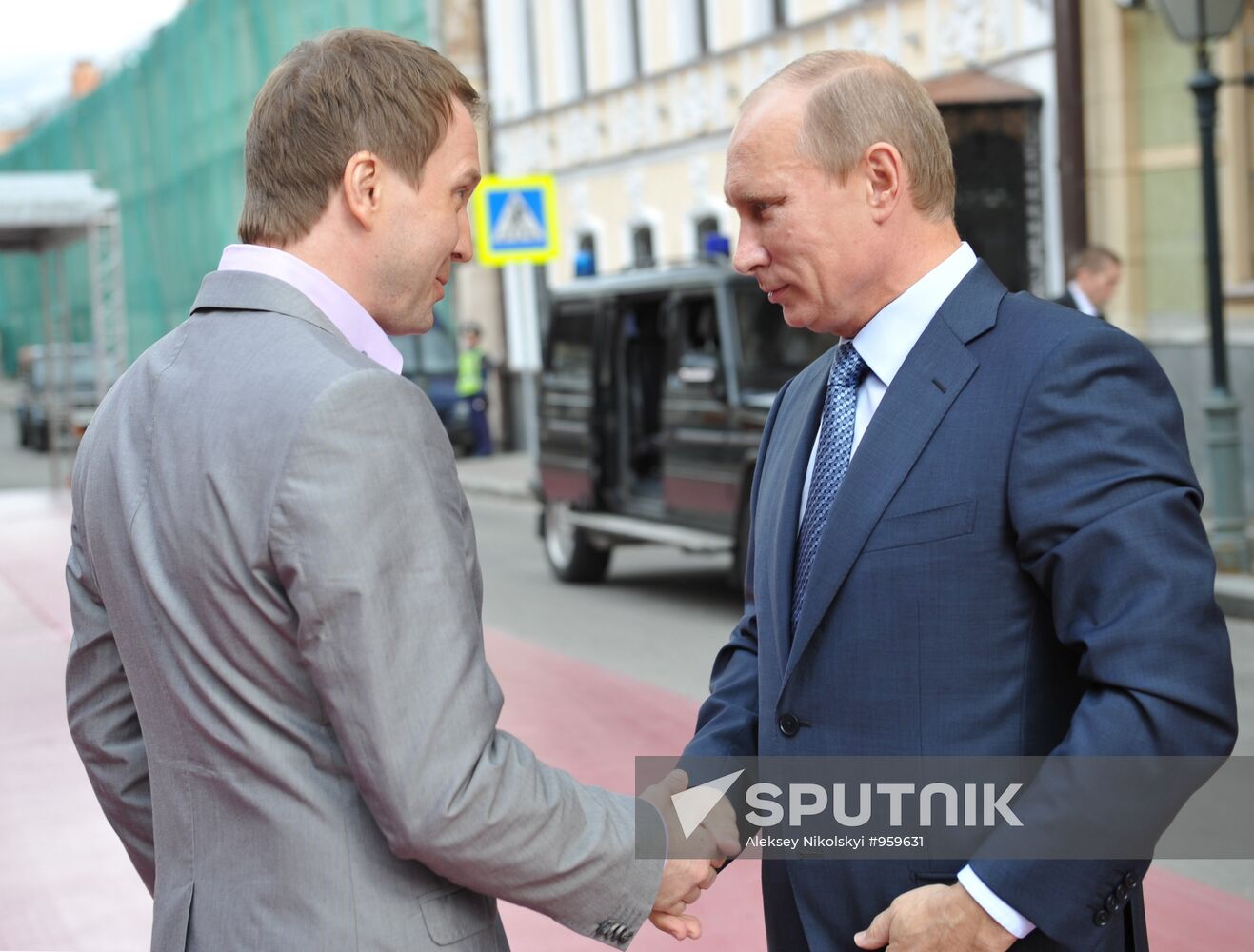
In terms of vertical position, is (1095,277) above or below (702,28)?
below

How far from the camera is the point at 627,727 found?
765 centimetres

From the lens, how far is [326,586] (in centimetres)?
187

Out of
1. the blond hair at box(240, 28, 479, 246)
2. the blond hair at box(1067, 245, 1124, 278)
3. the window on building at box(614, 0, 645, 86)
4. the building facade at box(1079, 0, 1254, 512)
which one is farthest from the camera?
the window on building at box(614, 0, 645, 86)

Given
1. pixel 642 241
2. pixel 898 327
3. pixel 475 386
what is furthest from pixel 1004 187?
pixel 898 327

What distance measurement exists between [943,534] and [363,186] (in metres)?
0.83

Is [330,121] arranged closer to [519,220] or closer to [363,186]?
[363,186]

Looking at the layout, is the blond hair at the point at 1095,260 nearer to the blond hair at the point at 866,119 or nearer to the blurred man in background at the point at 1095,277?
the blurred man in background at the point at 1095,277

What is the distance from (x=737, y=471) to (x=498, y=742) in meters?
8.37

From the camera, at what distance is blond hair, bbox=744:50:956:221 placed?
234cm

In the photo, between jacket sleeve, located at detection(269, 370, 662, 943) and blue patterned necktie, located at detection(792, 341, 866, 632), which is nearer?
jacket sleeve, located at detection(269, 370, 662, 943)

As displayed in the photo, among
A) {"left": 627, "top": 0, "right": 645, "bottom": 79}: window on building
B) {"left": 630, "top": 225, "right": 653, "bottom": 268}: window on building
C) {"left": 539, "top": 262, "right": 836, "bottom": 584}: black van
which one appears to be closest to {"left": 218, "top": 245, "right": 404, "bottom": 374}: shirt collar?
{"left": 539, "top": 262, "right": 836, "bottom": 584}: black van

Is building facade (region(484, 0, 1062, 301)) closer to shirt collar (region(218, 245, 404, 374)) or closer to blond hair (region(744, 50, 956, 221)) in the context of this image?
blond hair (region(744, 50, 956, 221))

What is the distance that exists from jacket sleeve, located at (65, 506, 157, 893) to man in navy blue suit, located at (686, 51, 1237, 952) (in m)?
0.85

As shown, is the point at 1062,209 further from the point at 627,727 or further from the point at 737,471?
the point at 627,727
